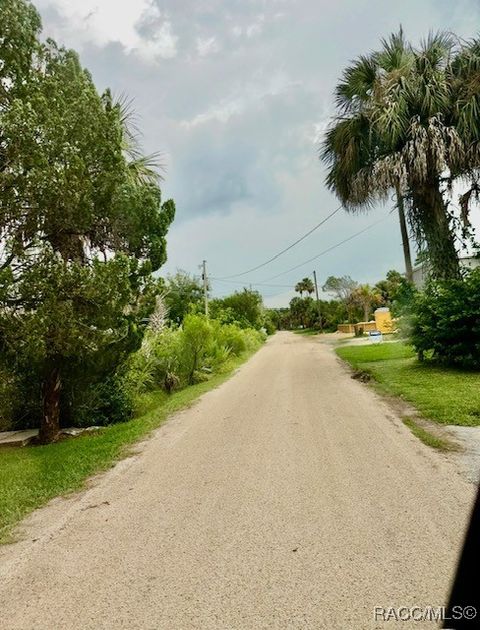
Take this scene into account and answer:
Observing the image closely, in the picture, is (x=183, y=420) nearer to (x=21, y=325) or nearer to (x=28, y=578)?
(x=21, y=325)

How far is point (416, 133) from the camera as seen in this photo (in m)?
11.3

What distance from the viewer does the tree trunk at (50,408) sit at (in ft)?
26.4

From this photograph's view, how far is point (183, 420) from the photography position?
26.8ft

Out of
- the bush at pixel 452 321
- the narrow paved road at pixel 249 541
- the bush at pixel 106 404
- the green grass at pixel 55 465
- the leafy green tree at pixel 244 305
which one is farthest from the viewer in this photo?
the leafy green tree at pixel 244 305

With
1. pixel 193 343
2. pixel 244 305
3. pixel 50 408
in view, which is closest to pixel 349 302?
pixel 244 305

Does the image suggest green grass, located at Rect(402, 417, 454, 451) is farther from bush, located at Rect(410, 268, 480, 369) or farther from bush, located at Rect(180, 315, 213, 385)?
bush, located at Rect(180, 315, 213, 385)

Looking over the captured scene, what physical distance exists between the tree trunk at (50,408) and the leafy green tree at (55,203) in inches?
29.4

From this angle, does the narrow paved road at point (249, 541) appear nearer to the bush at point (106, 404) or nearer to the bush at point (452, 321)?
the bush at point (106, 404)

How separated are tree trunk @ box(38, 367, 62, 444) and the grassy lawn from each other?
688 centimetres

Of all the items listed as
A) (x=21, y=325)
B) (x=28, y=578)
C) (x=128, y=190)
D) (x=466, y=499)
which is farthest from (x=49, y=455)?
(x=466, y=499)

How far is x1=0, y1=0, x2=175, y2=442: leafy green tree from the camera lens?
557 centimetres

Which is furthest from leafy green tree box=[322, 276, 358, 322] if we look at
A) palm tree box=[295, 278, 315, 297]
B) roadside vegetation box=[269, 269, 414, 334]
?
palm tree box=[295, 278, 315, 297]

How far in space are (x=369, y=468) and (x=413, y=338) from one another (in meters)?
7.88

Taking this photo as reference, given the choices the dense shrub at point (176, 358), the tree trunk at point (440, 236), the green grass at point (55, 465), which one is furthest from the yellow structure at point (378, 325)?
the green grass at point (55, 465)
